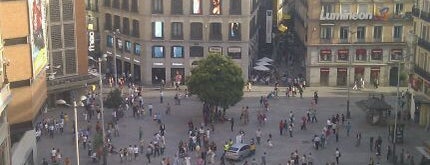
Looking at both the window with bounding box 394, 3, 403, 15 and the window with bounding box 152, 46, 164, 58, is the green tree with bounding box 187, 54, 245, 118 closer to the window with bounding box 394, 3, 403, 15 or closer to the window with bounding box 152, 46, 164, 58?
the window with bounding box 152, 46, 164, 58

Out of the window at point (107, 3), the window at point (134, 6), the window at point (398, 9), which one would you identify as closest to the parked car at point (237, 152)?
the window at point (134, 6)

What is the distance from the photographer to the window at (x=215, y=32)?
89.8 meters

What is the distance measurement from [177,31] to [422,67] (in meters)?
31.5

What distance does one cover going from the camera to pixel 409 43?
7519 cm

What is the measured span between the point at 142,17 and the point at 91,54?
14.6 metres

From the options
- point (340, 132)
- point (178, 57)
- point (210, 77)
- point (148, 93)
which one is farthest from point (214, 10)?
point (340, 132)

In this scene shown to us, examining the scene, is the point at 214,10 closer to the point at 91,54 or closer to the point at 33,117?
the point at 91,54

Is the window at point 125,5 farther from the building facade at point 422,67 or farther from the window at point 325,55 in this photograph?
the building facade at point 422,67

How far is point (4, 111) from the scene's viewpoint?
4588 centimetres

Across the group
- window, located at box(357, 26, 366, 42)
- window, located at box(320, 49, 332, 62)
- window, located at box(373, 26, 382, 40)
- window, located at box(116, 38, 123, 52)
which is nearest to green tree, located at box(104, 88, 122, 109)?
window, located at box(116, 38, 123, 52)

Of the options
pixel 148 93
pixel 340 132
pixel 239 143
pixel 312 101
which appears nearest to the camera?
pixel 239 143

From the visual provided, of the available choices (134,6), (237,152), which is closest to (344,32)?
(134,6)

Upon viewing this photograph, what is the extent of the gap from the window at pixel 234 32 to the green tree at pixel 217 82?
1868 cm

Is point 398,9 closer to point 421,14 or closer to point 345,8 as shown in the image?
point 345,8
